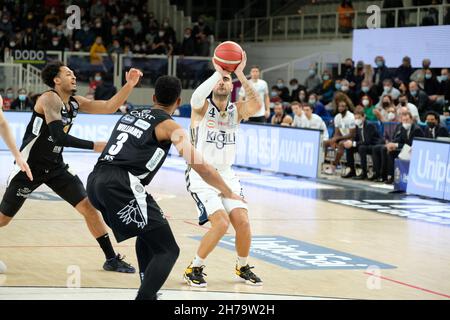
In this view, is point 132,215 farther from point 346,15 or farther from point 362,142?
point 346,15

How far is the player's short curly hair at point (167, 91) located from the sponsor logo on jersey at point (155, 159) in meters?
0.38

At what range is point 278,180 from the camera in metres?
19.1

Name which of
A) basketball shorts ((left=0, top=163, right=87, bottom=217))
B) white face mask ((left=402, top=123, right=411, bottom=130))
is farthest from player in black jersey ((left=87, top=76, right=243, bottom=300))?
white face mask ((left=402, top=123, right=411, bottom=130))

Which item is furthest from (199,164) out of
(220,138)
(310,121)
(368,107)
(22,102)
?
(22,102)

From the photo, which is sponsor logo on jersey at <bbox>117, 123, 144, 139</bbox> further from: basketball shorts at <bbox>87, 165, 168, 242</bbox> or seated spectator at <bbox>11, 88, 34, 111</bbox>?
seated spectator at <bbox>11, 88, 34, 111</bbox>

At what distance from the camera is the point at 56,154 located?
9.19 meters

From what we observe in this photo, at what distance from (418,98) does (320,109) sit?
2734 mm

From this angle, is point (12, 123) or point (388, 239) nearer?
point (388, 239)

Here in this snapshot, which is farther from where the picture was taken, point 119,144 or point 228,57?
point 228,57

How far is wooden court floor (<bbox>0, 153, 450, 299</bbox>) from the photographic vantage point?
8695 millimetres

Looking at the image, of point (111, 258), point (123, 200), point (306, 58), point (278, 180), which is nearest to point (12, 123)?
point (278, 180)

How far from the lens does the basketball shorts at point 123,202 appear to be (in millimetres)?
6895
